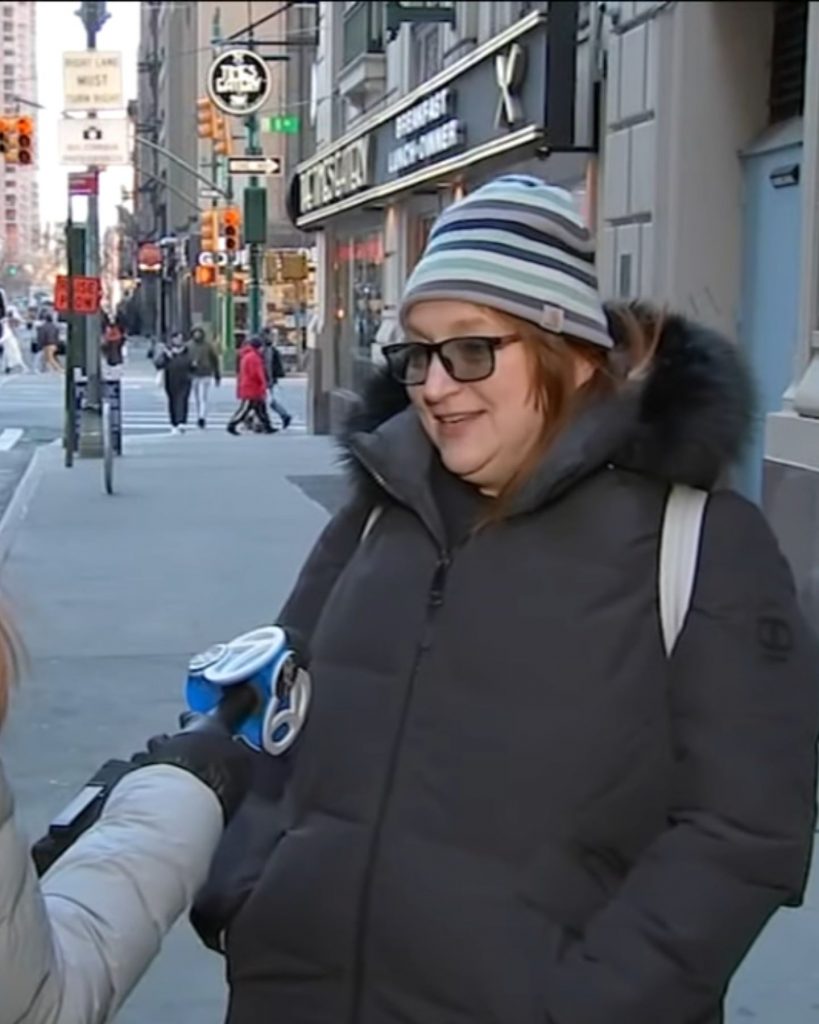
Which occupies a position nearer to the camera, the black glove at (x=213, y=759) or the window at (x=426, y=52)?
the black glove at (x=213, y=759)

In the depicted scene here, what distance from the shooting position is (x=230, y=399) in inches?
1286

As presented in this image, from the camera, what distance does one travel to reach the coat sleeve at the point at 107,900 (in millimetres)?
1524

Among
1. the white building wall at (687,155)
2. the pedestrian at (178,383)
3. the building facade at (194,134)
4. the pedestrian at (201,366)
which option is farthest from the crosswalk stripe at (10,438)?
the white building wall at (687,155)

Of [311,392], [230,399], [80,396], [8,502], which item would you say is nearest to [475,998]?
[8,502]

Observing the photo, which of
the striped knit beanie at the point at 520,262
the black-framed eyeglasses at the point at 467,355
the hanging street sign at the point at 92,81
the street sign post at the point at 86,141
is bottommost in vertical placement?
the black-framed eyeglasses at the point at 467,355

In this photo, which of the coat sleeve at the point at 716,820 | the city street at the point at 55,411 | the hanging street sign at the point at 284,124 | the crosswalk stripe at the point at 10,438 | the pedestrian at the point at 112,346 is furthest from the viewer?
the hanging street sign at the point at 284,124

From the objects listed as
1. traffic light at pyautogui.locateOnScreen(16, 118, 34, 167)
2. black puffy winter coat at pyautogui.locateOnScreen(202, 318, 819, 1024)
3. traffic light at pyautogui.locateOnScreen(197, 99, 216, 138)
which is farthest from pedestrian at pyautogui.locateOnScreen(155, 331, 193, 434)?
black puffy winter coat at pyautogui.locateOnScreen(202, 318, 819, 1024)

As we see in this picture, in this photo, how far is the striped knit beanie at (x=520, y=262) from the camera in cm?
197

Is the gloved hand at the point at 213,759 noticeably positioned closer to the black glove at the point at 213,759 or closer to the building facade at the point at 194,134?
the black glove at the point at 213,759

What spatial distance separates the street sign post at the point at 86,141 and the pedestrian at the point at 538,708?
1737 cm

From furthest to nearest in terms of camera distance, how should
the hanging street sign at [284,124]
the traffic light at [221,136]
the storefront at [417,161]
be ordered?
the hanging street sign at [284,124] < the traffic light at [221,136] < the storefront at [417,161]

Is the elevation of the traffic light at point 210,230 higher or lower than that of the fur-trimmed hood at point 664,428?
higher

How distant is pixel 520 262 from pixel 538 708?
0.55m

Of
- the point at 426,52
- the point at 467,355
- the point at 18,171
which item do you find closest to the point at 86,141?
the point at 426,52
